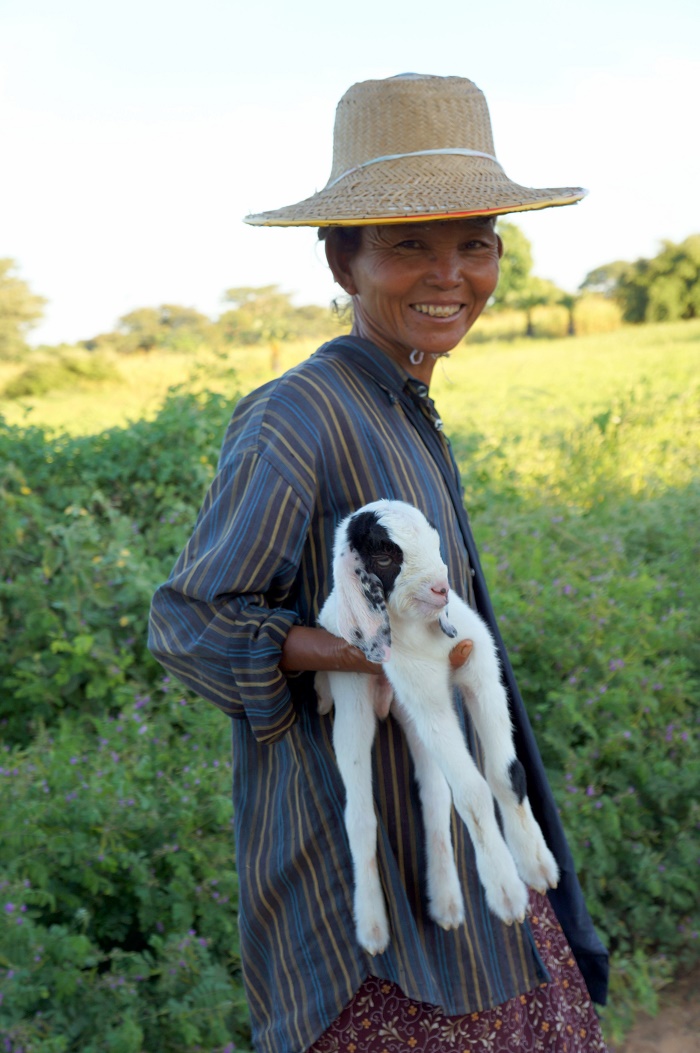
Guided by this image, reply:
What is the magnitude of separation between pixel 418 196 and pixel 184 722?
248cm

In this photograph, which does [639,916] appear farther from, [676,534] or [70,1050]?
[676,534]

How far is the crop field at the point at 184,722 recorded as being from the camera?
2.70 meters

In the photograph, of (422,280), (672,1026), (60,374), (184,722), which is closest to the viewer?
(422,280)

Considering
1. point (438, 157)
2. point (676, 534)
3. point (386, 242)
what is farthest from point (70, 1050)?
point (676, 534)

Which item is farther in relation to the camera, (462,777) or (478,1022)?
(478,1022)


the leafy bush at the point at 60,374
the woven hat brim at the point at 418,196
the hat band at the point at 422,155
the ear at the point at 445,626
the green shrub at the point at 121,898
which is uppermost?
the hat band at the point at 422,155

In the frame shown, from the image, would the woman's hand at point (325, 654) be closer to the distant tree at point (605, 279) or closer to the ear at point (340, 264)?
Answer: the ear at point (340, 264)

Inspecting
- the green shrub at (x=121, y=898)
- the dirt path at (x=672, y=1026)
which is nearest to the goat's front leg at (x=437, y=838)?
the green shrub at (x=121, y=898)

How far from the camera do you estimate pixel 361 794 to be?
1.50m

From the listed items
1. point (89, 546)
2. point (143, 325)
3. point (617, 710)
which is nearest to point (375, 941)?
point (617, 710)

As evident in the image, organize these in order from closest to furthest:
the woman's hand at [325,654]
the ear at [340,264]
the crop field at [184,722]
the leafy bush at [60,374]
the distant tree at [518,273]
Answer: the woman's hand at [325,654] → the ear at [340,264] → the crop field at [184,722] → the leafy bush at [60,374] → the distant tree at [518,273]

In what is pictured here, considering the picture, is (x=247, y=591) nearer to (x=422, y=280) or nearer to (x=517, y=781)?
(x=517, y=781)

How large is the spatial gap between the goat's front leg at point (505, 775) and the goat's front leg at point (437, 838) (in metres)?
0.12

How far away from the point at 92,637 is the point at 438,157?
2.87 meters
